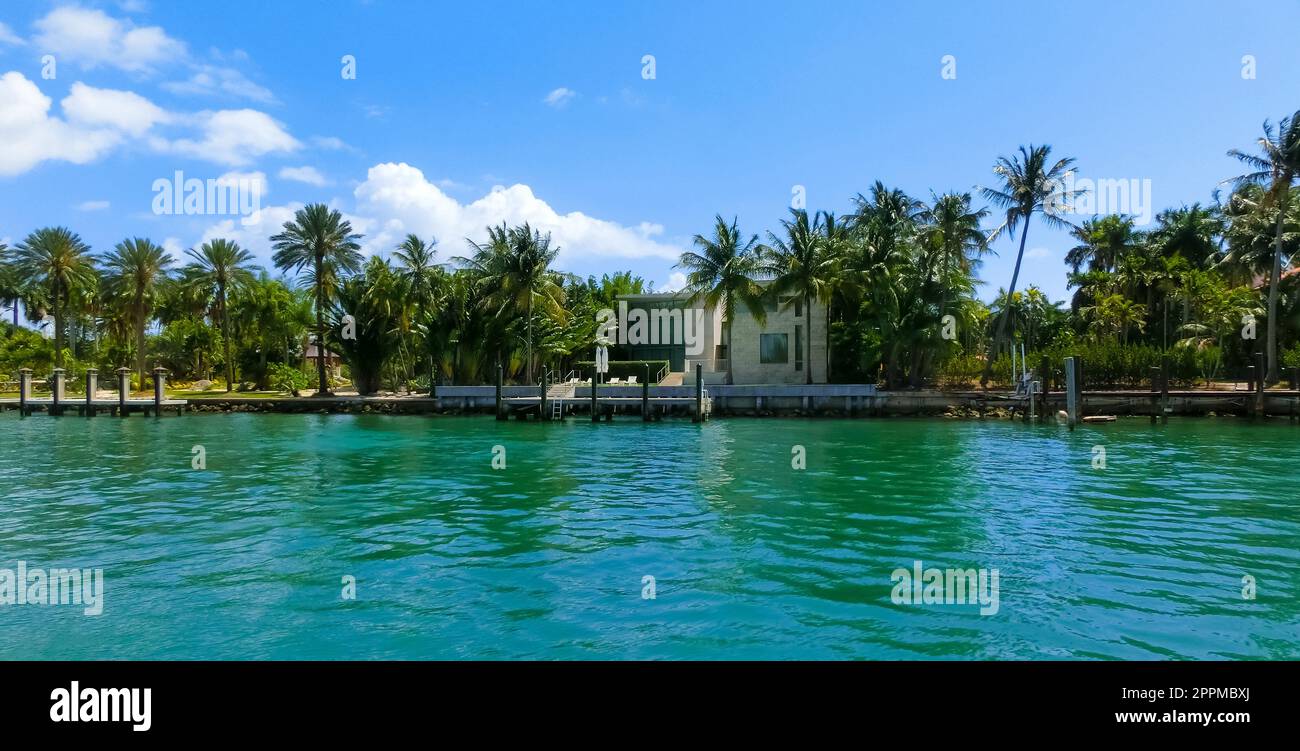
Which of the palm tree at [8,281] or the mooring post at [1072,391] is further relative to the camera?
the palm tree at [8,281]

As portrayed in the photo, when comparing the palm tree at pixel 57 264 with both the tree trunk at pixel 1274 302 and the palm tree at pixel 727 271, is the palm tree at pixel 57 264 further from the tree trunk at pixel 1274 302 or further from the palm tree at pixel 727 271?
the tree trunk at pixel 1274 302

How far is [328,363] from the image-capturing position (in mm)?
79562

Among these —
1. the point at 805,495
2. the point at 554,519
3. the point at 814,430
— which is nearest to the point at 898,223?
the point at 814,430

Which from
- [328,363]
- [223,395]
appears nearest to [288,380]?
[223,395]

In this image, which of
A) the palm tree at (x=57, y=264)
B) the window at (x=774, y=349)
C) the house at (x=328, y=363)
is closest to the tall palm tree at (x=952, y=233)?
the window at (x=774, y=349)

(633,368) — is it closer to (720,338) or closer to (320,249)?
(720,338)

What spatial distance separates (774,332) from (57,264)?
57.7m

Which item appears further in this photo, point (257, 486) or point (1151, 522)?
point (257, 486)

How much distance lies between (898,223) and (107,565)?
45.2m

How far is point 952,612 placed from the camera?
9.45 meters

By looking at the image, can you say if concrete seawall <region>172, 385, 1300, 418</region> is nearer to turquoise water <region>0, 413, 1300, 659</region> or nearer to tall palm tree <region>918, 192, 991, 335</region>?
tall palm tree <region>918, 192, 991, 335</region>

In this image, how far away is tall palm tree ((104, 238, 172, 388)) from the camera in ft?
208

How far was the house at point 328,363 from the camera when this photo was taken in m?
75.9
